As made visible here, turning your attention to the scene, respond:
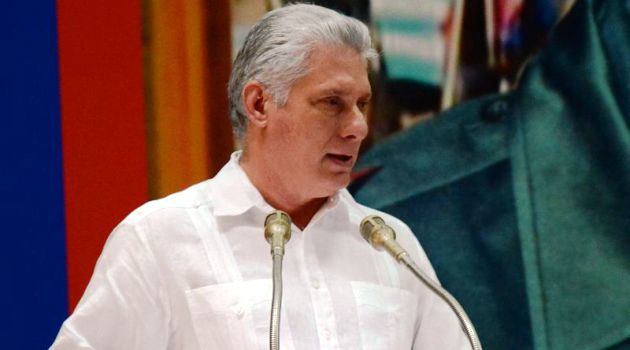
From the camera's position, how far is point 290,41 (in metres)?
1.79

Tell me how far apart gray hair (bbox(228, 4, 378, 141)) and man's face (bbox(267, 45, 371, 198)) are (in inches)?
0.6

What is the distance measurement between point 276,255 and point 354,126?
0.37 metres

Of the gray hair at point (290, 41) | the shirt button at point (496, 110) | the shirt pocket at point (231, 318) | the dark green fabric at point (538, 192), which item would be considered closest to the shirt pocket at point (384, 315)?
the shirt pocket at point (231, 318)

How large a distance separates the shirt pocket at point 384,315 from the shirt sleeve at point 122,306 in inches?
13.2

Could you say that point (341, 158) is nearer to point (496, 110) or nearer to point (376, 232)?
point (376, 232)

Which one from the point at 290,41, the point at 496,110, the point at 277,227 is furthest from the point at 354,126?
the point at 496,110

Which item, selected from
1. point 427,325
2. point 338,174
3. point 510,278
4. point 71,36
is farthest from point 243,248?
point 510,278

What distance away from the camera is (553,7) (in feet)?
8.18

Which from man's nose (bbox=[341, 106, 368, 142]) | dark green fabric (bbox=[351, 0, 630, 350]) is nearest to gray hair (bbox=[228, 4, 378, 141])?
man's nose (bbox=[341, 106, 368, 142])

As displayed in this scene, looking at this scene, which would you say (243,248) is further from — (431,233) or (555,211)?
(555,211)

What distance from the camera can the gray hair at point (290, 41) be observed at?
1783 mm

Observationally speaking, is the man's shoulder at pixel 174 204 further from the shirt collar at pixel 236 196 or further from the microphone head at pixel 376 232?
the microphone head at pixel 376 232

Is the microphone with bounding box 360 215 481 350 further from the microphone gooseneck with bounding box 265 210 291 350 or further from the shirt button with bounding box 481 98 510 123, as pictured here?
the shirt button with bounding box 481 98 510 123

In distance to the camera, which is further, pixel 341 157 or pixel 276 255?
pixel 341 157
